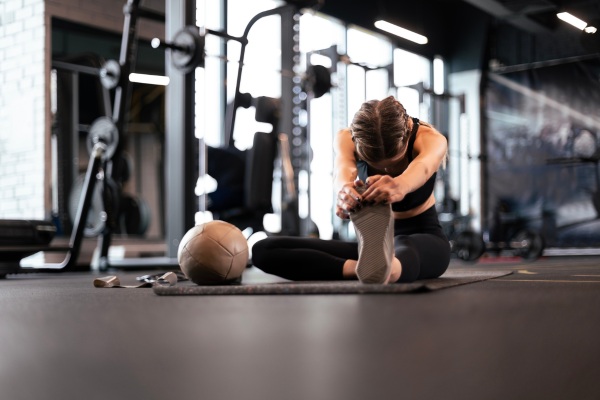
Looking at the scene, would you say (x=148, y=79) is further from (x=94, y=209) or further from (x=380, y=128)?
(x=380, y=128)

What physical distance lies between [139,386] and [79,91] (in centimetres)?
513

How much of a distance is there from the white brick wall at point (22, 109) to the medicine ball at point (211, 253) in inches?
118

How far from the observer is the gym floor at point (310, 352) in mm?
982

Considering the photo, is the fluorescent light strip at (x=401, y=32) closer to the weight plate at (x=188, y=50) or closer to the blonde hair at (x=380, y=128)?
the weight plate at (x=188, y=50)

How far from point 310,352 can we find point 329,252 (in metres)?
1.61

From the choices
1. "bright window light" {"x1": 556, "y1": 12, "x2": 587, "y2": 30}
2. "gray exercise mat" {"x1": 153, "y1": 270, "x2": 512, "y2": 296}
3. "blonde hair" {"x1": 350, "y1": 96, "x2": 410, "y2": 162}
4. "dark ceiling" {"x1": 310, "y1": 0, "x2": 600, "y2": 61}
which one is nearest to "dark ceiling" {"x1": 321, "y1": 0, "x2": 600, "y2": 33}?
"dark ceiling" {"x1": 310, "y1": 0, "x2": 600, "y2": 61}

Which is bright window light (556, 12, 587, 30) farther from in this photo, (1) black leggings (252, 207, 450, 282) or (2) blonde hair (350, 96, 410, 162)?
(2) blonde hair (350, 96, 410, 162)

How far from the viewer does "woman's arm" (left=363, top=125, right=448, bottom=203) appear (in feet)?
6.50

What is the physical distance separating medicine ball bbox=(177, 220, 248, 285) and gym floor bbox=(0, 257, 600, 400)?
77 cm

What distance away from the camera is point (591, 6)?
10.8 m

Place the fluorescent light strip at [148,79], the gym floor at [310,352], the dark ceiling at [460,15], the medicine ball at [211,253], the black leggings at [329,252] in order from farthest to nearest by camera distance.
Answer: the dark ceiling at [460,15] → the fluorescent light strip at [148,79] → the black leggings at [329,252] → the medicine ball at [211,253] → the gym floor at [310,352]

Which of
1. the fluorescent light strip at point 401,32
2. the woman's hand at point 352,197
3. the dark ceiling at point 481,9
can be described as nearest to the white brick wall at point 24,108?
the woman's hand at point 352,197

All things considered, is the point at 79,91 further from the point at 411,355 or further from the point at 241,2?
the point at 411,355

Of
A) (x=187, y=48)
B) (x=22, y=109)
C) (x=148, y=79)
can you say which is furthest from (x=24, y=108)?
(x=148, y=79)
